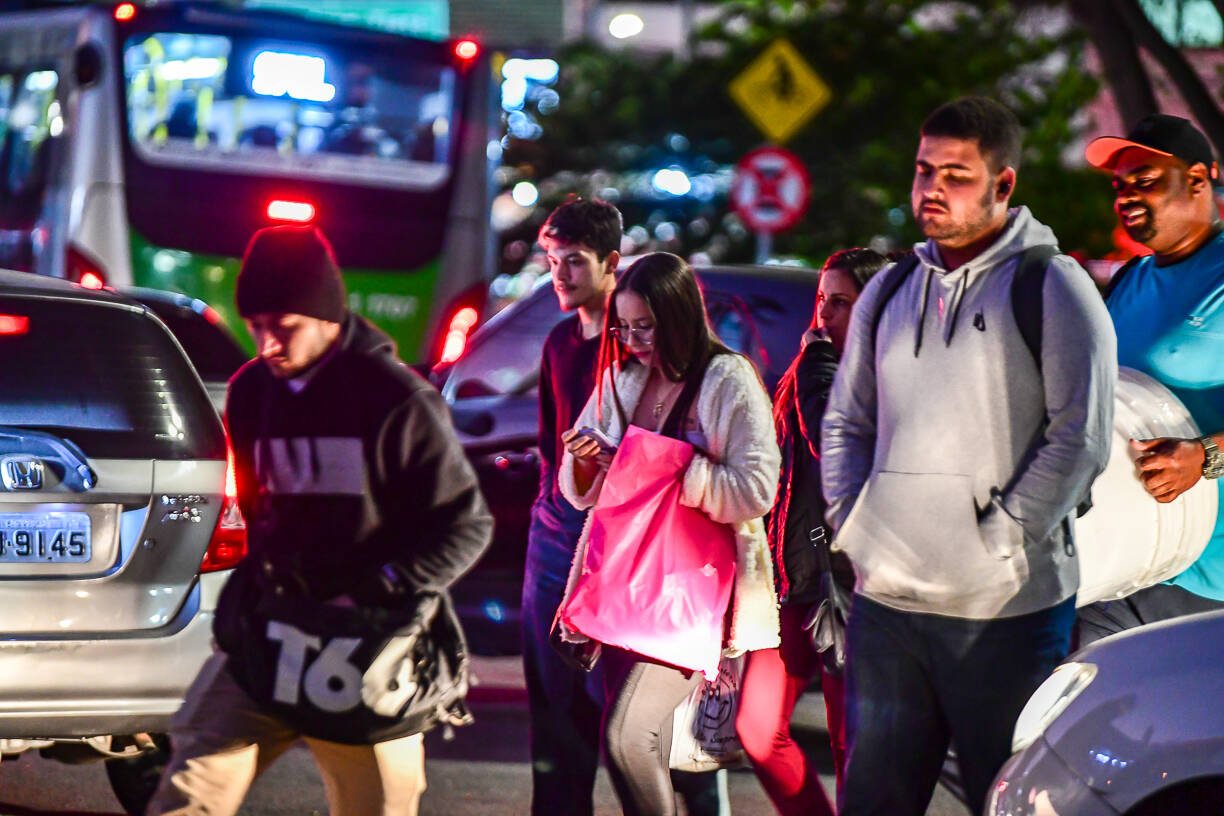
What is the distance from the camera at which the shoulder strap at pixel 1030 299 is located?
329 cm

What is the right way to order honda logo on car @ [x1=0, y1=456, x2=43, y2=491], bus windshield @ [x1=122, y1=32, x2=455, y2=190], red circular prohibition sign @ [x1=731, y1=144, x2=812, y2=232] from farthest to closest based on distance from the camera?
red circular prohibition sign @ [x1=731, y1=144, x2=812, y2=232]
bus windshield @ [x1=122, y1=32, x2=455, y2=190]
honda logo on car @ [x1=0, y1=456, x2=43, y2=491]

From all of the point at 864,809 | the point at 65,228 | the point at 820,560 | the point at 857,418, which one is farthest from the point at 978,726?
the point at 65,228

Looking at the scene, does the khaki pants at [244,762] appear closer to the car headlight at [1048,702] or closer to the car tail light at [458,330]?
the car headlight at [1048,702]

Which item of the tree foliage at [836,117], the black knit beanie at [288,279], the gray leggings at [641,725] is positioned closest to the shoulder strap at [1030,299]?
the gray leggings at [641,725]

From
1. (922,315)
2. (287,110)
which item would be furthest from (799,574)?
(287,110)

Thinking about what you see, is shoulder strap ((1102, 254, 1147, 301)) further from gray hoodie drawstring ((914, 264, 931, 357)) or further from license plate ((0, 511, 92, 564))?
license plate ((0, 511, 92, 564))

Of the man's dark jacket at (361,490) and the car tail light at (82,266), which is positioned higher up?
the man's dark jacket at (361,490)

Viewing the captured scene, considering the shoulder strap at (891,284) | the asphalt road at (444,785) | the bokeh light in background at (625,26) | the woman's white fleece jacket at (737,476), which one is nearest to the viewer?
the shoulder strap at (891,284)

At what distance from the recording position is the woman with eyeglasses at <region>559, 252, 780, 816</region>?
3.93 metres

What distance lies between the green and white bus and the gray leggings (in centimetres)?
816

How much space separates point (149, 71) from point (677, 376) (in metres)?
8.75

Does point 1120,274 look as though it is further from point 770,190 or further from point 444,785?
point 770,190

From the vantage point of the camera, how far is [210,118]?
12.0m

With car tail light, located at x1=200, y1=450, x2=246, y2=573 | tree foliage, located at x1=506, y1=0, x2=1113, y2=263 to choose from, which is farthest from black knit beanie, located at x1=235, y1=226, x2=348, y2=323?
tree foliage, located at x1=506, y1=0, x2=1113, y2=263
